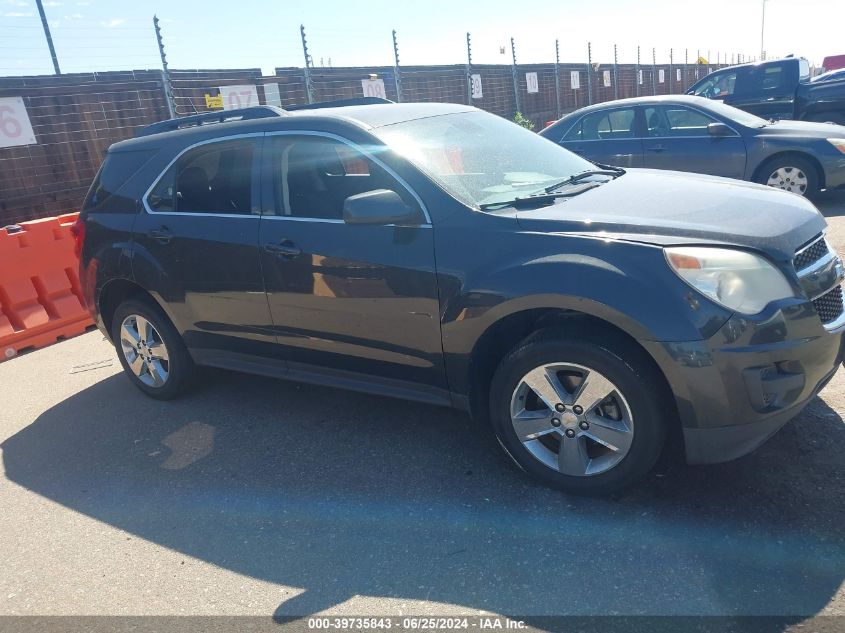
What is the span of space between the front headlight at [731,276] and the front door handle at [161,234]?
9.80ft

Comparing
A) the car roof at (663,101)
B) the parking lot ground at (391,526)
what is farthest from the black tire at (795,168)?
the parking lot ground at (391,526)

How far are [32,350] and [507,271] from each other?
538 centimetres

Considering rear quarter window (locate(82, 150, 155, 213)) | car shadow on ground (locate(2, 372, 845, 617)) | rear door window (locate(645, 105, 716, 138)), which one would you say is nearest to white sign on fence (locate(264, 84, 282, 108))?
rear door window (locate(645, 105, 716, 138))

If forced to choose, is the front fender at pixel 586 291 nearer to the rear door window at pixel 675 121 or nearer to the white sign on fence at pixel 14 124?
the rear door window at pixel 675 121

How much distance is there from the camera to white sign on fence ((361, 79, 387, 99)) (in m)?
13.8

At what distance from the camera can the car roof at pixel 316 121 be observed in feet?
12.3

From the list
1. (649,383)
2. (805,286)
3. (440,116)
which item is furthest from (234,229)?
(805,286)

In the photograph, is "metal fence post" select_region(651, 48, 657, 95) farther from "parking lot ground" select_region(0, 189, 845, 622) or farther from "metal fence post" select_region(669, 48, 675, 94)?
"parking lot ground" select_region(0, 189, 845, 622)

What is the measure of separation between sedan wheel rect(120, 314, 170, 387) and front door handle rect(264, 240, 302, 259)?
135 cm

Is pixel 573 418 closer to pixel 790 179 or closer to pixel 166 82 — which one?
pixel 790 179

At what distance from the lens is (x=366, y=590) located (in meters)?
2.71

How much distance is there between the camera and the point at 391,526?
122 inches

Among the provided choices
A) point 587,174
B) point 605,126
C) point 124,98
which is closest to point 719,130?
point 605,126

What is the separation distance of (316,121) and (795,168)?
7057mm
